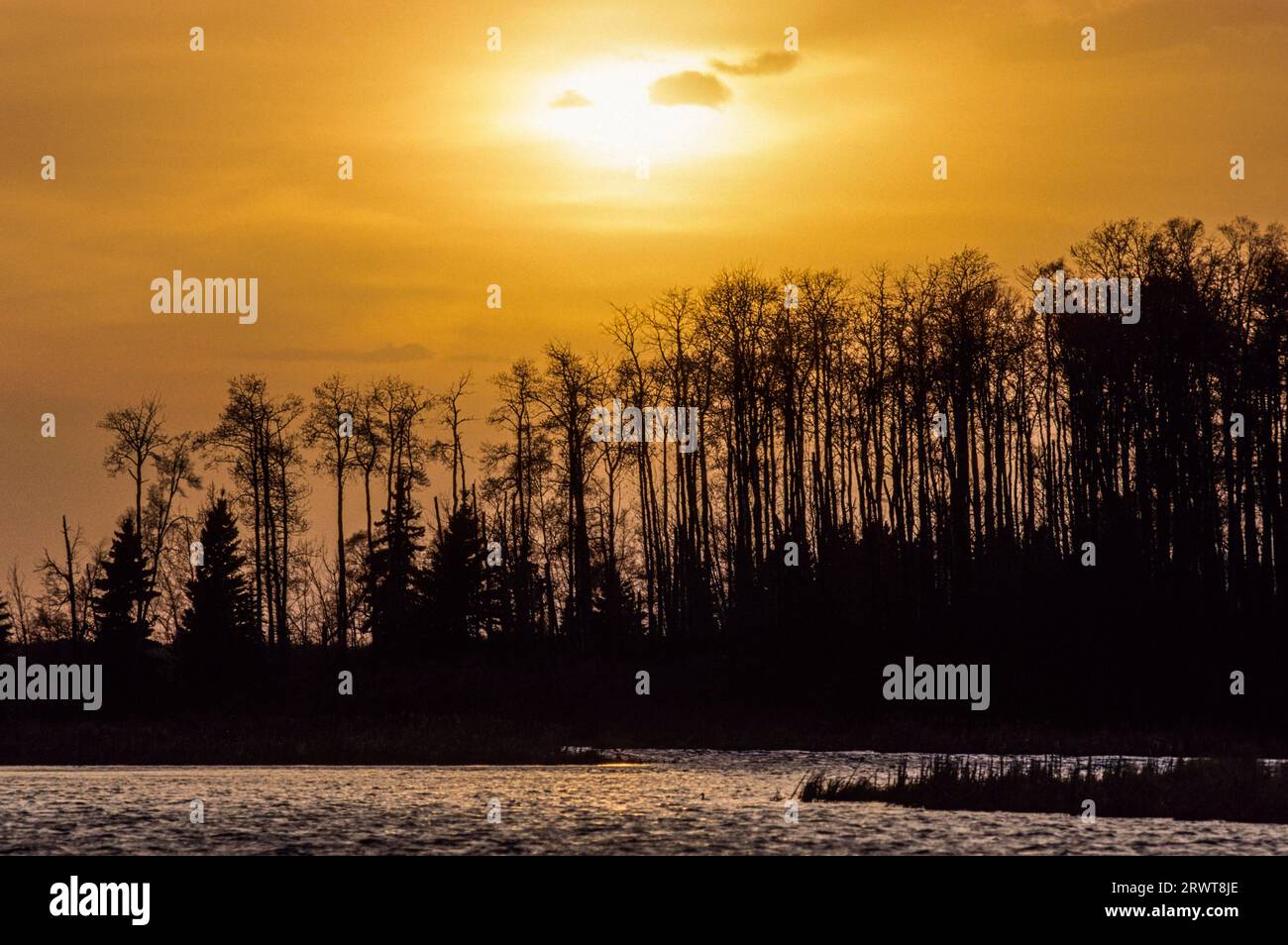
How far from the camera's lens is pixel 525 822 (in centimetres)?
2956

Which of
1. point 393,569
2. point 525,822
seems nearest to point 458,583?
point 393,569

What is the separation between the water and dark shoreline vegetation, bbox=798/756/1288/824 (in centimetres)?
99

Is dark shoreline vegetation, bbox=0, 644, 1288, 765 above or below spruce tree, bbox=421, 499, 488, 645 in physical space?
below

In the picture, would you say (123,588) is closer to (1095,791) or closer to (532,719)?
(532,719)

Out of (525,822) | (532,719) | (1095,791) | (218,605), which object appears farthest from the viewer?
(218,605)

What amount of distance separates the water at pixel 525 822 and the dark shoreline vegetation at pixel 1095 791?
3.26 feet

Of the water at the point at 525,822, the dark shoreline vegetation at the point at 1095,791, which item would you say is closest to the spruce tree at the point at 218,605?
the water at the point at 525,822

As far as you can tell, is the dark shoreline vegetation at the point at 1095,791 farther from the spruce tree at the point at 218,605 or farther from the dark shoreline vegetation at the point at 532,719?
the spruce tree at the point at 218,605

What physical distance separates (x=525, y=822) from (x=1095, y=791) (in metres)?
11.6

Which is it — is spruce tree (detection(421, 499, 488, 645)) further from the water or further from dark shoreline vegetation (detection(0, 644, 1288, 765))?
the water

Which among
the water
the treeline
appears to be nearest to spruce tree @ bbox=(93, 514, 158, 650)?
the treeline

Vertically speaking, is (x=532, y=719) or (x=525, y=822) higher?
(x=525, y=822)

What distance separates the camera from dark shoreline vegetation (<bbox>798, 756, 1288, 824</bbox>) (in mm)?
30844
